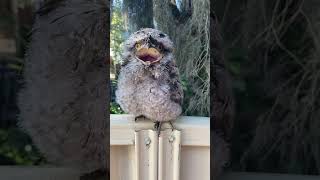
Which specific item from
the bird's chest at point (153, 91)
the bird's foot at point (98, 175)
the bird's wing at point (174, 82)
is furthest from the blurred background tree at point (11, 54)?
the bird's wing at point (174, 82)

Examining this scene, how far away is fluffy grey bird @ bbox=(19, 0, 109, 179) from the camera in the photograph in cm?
283

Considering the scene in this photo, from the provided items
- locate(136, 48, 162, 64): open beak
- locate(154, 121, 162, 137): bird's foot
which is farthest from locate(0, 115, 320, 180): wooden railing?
locate(136, 48, 162, 64): open beak

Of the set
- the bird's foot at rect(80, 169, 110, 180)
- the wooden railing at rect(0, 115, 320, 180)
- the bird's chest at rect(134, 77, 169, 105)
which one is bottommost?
the bird's foot at rect(80, 169, 110, 180)

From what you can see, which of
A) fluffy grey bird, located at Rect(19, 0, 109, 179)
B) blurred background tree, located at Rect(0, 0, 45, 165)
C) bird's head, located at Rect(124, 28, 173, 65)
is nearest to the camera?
bird's head, located at Rect(124, 28, 173, 65)

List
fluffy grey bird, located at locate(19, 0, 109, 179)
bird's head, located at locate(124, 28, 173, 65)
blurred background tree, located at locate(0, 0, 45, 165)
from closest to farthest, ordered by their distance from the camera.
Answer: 1. bird's head, located at locate(124, 28, 173, 65)
2. fluffy grey bird, located at locate(19, 0, 109, 179)
3. blurred background tree, located at locate(0, 0, 45, 165)

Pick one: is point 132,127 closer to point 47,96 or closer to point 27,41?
point 47,96

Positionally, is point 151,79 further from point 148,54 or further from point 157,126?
point 157,126

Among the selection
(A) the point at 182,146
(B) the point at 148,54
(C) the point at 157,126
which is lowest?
(A) the point at 182,146

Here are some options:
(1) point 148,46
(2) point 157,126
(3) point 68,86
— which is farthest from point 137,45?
(3) point 68,86

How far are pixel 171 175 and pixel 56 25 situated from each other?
1.21 meters

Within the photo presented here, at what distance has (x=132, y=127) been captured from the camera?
261cm

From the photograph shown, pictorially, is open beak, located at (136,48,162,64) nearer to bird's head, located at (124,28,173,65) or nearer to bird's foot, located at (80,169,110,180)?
bird's head, located at (124,28,173,65)

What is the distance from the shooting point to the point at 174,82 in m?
2.62

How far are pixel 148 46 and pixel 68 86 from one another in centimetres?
65
